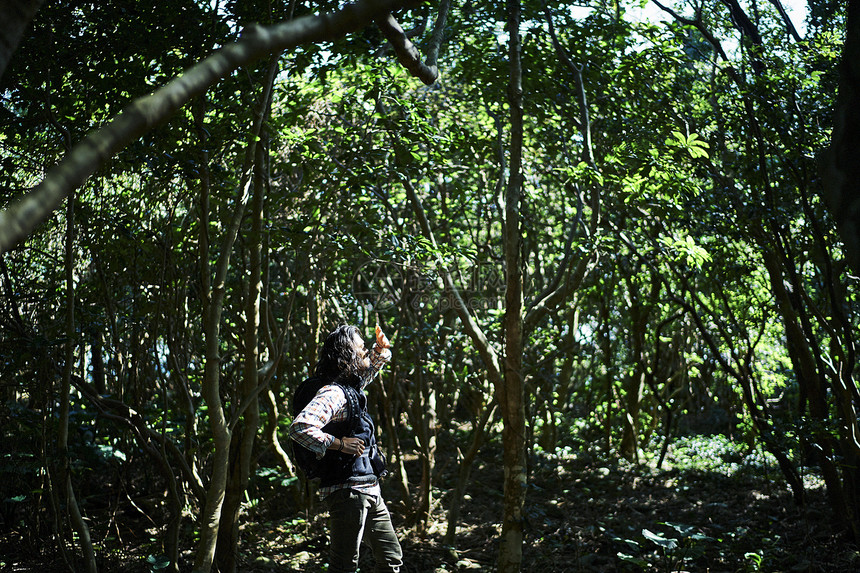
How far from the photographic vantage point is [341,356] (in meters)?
4.32

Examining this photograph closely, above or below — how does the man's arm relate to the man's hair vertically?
below

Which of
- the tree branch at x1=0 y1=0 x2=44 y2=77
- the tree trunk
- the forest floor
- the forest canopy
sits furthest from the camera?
the forest floor

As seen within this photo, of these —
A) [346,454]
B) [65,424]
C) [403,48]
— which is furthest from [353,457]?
[403,48]

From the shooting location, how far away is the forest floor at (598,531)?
5715mm

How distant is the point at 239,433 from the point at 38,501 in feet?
5.96

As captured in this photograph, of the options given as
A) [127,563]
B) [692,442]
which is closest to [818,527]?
[692,442]

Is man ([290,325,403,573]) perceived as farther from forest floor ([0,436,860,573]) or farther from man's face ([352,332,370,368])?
forest floor ([0,436,860,573])

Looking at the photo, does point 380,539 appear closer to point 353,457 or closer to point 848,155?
point 353,457

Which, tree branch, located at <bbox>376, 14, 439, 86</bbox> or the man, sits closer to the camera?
tree branch, located at <bbox>376, 14, 439, 86</bbox>

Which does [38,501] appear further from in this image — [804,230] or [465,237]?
[804,230]

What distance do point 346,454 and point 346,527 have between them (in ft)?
1.42

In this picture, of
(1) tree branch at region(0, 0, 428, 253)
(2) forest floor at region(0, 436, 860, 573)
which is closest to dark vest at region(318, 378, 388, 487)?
(2) forest floor at region(0, 436, 860, 573)

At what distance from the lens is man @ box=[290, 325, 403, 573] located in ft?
13.1

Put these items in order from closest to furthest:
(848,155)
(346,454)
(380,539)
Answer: (848,155) → (346,454) → (380,539)
